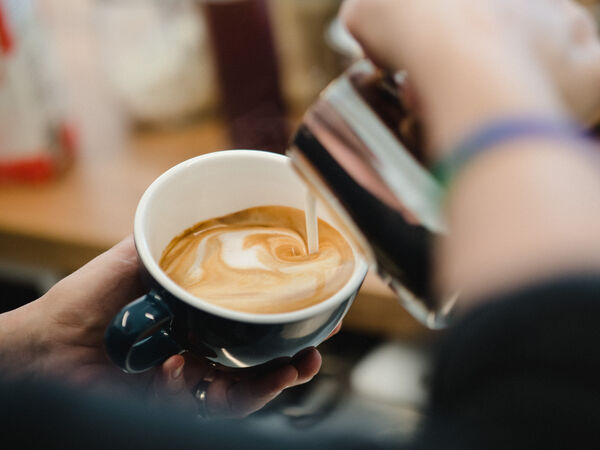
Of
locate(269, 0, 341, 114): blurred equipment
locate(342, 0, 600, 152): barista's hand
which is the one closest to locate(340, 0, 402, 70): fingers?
locate(342, 0, 600, 152): barista's hand

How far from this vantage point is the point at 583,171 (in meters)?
0.28

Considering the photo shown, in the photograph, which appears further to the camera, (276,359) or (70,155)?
(70,155)

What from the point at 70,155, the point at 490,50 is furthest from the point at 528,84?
the point at 70,155

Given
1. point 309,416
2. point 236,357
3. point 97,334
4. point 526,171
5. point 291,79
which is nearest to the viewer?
point 526,171

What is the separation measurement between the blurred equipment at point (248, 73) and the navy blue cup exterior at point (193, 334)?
43 centimetres

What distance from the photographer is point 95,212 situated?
79 centimetres

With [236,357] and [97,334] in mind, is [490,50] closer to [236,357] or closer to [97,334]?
[236,357]

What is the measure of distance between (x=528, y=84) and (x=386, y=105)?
74 millimetres

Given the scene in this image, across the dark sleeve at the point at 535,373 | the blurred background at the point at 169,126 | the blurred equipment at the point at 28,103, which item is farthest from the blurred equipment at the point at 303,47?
the dark sleeve at the point at 535,373

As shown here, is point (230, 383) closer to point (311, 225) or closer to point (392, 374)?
point (311, 225)

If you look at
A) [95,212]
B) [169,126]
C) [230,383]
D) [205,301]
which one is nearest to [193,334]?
[205,301]

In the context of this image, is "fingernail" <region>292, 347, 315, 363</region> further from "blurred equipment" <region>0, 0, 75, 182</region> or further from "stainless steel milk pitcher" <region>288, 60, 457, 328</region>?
"blurred equipment" <region>0, 0, 75, 182</region>

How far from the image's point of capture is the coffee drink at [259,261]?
41 cm

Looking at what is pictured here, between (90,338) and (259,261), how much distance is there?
15 cm
